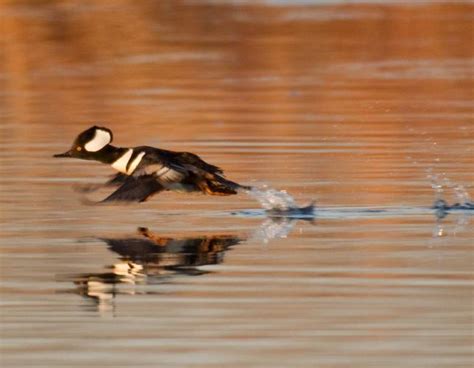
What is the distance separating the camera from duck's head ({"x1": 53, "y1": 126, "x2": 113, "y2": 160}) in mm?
12078

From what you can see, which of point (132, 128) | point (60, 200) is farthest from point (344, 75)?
point (60, 200)

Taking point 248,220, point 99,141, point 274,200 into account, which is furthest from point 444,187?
point 99,141

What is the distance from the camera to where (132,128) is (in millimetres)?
17812

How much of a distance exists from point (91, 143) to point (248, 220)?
1147 mm

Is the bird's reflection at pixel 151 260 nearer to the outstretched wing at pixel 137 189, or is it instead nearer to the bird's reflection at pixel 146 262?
the bird's reflection at pixel 146 262

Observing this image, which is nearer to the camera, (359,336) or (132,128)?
(359,336)

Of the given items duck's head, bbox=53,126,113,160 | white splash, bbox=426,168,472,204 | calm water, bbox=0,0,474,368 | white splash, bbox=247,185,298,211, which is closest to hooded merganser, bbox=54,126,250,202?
duck's head, bbox=53,126,113,160

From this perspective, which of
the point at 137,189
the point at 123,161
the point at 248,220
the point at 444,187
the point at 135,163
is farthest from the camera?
the point at 444,187

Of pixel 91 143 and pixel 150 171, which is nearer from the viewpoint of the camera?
pixel 150 171

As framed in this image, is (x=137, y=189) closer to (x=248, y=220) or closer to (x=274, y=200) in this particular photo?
(x=248, y=220)

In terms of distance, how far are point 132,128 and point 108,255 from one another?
24.0ft

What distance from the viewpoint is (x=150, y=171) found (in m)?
11.7

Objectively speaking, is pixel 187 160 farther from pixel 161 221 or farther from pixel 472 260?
pixel 472 260

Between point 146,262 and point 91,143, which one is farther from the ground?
point 91,143
